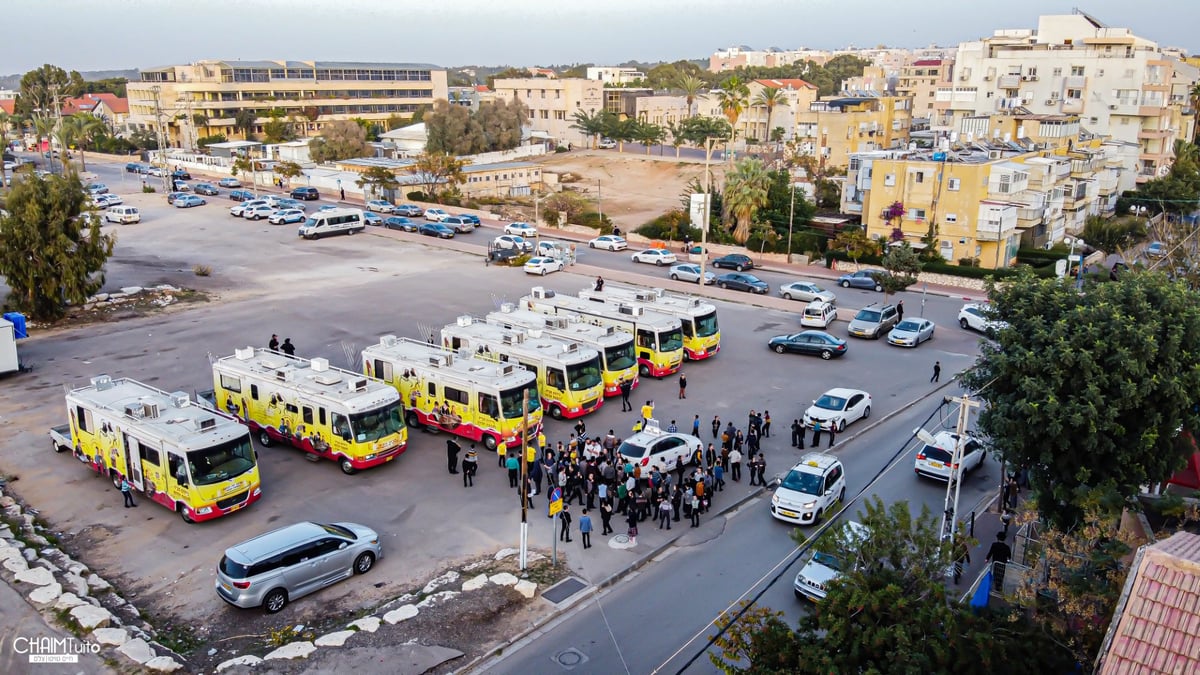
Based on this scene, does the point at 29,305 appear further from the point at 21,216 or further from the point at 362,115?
the point at 362,115

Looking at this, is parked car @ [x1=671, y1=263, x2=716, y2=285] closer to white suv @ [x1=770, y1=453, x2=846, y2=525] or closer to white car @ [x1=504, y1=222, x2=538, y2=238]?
white car @ [x1=504, y1=222, x2=538, y2=238]

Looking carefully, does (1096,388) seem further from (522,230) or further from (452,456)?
(522,230)

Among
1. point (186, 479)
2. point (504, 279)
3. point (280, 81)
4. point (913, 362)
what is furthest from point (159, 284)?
point (280, 81)

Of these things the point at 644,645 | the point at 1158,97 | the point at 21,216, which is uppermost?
the point at 1158,97

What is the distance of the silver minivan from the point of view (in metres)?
17.1

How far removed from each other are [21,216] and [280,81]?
95187 millimetres

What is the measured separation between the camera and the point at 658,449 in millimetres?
23500

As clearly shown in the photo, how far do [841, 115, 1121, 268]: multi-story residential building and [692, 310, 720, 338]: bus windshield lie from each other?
22.3 m

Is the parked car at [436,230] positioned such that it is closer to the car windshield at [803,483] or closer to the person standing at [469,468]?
the person standing at [469,468]

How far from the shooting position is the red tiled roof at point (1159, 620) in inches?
330

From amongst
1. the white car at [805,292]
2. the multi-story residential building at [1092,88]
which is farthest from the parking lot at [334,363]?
the multi-story residential building at [1092,88]

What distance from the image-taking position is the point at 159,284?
152 feet

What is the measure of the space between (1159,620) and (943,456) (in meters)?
15.2

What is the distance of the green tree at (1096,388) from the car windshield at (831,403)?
836 centimetres
